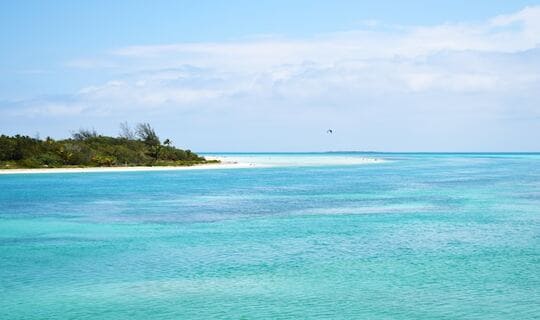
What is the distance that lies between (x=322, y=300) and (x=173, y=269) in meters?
5.61

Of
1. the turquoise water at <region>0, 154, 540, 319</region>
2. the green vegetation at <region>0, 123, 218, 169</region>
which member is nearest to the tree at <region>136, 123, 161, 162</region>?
the green vegetation at <region>0, 123, 218, 169</region>

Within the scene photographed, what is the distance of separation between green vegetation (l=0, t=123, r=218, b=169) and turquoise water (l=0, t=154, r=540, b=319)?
45495 millimetres

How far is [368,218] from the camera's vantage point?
32.1 metres

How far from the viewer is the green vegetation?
271 feet

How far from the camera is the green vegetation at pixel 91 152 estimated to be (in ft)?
271

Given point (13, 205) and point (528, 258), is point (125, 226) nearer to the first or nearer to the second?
point (13, 205)

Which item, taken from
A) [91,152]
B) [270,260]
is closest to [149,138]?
[91,152]

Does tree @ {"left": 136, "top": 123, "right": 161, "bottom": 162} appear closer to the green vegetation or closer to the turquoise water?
the green vegetation

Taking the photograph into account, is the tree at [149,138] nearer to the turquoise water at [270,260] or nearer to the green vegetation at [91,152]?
the green vegetation at [91,152]

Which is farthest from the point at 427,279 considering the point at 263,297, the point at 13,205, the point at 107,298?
the point at 13,205

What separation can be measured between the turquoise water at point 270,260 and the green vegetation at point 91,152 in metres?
45.5

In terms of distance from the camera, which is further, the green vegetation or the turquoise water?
the green vegetation

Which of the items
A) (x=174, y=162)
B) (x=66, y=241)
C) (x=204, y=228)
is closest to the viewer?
(x=66, y=241)

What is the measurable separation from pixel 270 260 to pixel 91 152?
75.5m
